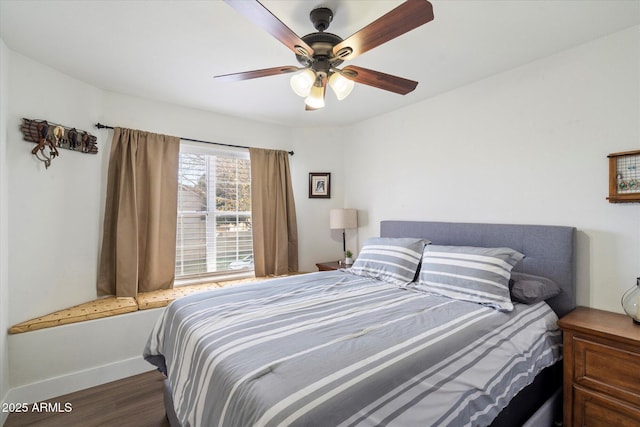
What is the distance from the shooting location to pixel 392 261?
Result: 2.38 meters

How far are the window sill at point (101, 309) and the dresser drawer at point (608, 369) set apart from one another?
3.10 meters

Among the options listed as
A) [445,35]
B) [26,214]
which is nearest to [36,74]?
[26,214]

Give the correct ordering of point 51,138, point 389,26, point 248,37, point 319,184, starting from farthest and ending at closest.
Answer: point 319,184, point 51,138, point 248,37, point 389,26

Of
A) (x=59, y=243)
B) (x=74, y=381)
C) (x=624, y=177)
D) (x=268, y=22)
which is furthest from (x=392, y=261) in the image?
(x=59, y=243)

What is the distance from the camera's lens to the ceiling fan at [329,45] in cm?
113

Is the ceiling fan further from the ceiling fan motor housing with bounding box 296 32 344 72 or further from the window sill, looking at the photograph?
the window sill

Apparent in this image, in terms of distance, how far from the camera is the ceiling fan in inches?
44.6

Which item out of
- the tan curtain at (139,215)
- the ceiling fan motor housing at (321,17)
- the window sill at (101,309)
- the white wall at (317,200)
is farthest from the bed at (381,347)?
the ceiling fan motor housing at (321,17)

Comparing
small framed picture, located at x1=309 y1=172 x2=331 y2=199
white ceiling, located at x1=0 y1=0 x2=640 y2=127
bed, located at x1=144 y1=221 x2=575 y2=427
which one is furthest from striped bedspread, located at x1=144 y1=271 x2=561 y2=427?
small framed picture, located at x1=309 y1=172 x2=331 y2=199

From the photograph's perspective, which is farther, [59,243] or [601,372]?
[59,243]

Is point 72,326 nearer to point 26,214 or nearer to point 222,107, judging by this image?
point 26,214

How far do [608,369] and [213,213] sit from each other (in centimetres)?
351

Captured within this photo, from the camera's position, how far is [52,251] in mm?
2305

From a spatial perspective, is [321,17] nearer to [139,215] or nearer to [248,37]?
[248,37]
